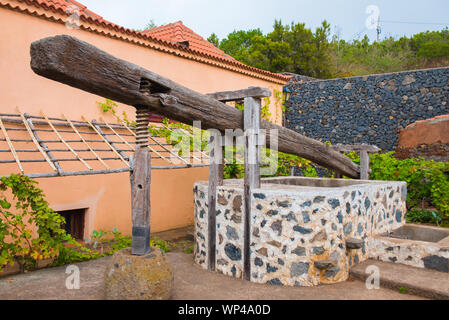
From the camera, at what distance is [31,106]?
19.8ft

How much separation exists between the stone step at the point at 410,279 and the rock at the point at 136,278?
8.26ft

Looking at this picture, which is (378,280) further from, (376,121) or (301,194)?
(376,121)

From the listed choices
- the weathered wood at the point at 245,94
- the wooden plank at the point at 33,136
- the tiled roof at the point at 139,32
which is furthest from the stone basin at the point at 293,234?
the tiled roof at the point at 139,32

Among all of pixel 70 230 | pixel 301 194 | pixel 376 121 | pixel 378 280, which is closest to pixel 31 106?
pixel 70 230

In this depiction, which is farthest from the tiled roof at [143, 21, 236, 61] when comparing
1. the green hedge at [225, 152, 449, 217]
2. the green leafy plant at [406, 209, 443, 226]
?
the green leafy plant at [406, 209, 443, 226]

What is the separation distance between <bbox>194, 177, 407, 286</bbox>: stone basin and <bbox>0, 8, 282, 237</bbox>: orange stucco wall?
310 centimetres

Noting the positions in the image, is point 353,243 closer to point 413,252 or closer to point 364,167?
point 413,252

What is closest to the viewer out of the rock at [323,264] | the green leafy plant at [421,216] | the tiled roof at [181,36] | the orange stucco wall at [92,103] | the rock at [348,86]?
the rock at [323,264]

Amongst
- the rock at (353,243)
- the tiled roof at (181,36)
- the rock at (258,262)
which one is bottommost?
the rock at (258,262)

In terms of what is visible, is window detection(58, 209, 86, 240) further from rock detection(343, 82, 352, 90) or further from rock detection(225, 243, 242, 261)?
rock detection(343, 82, 352, 90)

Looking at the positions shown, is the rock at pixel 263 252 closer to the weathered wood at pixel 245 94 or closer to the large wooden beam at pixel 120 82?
the large wooden beam at pixel 120 82

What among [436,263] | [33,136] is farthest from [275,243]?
[33,136]

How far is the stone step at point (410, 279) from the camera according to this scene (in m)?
3.98

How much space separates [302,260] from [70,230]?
15.3 feet
